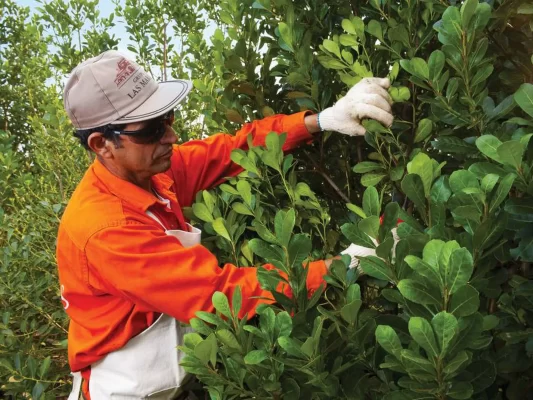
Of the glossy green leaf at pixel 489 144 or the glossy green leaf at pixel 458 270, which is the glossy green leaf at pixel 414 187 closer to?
the glossy green leaf at pixel 489 144

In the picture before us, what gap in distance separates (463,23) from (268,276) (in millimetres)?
825

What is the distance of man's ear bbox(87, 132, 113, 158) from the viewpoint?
104 inches

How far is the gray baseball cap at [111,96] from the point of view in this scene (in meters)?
2.60

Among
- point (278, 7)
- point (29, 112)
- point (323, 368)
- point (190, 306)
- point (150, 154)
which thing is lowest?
point (29, 112)

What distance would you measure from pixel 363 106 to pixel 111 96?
112cm

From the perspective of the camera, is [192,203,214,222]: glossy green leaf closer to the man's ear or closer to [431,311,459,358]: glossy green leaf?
the man's ear

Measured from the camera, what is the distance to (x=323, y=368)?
1.56 metres

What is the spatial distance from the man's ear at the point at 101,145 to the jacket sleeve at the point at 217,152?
48 centimetres

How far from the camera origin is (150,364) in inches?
102

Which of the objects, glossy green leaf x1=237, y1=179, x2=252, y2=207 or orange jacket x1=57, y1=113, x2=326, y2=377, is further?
orange jacket x1=57, y1=113, x2=326, y2=377

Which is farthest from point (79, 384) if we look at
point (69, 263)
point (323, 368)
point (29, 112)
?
point (29, 112)

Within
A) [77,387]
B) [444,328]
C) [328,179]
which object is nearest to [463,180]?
[444,328]

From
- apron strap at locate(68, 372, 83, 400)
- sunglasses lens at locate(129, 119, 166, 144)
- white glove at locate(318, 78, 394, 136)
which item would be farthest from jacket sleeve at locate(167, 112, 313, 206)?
apron strap at locate(68, 372, 83, 400)

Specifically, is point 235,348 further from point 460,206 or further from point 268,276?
point 460,206
